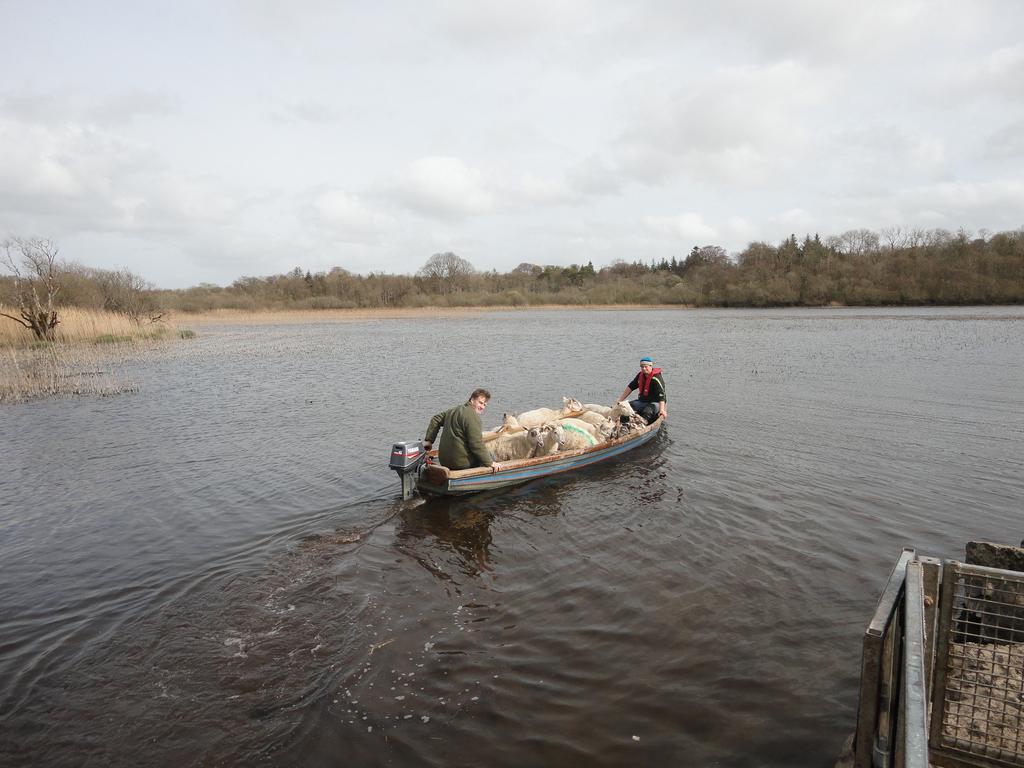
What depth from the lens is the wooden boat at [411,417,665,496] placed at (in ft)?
29.7

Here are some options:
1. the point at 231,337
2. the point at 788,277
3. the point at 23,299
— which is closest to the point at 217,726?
the point at 23,299

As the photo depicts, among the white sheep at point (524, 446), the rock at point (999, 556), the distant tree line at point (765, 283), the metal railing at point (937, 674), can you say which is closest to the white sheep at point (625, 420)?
the white sheep at point (524, 446)

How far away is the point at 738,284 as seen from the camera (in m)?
74.8

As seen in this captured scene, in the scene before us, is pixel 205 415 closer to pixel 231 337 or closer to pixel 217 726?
pixel 217 726

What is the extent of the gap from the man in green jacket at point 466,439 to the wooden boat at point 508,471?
18cm

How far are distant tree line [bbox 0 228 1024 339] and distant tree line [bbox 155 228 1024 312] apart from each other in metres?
0.12

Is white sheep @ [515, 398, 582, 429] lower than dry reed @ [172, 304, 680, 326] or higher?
lower

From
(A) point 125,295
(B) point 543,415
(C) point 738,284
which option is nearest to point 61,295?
(A) point 125,295

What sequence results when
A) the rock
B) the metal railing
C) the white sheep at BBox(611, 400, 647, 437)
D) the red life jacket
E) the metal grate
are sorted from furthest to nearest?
the red life jacket, the white sheep at BBox(611, 400, 647, 437), the rock, the metal grate, the metal railing

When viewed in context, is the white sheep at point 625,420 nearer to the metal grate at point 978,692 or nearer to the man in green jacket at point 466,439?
the man in green jacket at point 466,439

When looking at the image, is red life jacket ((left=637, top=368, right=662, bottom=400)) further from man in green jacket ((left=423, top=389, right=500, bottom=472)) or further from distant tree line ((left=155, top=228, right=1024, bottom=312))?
distant tree line ((left=155, top=228, right=1024, bottom=312))

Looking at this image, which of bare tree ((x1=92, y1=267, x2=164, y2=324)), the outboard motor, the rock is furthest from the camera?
bare tree ((x1=92, y1=267, x2=164, y2=324))

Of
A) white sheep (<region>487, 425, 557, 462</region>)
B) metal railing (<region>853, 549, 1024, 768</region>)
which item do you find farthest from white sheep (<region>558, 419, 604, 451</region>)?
metal railing (<region>853, 549, 1024, 768</region>)

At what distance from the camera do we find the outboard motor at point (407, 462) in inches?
351
